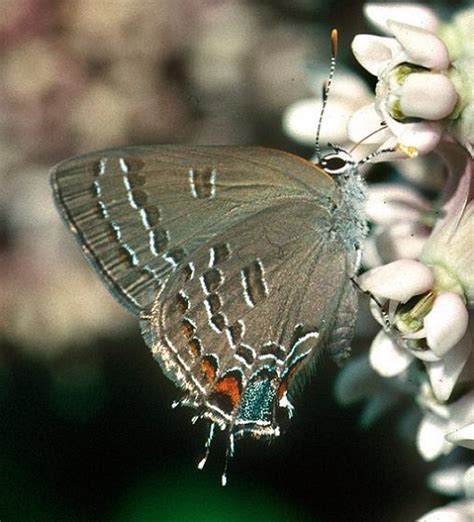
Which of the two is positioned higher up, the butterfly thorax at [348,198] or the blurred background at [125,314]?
the butterfly thorax at [348,198]

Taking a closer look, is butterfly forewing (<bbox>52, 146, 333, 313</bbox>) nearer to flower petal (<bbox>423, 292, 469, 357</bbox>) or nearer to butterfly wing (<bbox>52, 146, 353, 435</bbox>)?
butterfly wing (<bbox>52, 146, 353, 435</bbox>)

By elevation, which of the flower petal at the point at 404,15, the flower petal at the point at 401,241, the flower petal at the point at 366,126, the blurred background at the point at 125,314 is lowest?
the blurred background at the point at 125,314

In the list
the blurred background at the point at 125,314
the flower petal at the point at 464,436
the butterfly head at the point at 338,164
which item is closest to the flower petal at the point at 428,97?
the butterfly head at the point at 338,164

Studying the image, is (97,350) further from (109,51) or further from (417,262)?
(417,262)

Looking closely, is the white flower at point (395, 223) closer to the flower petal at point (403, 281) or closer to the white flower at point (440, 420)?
the flower petal at point (403, 281)

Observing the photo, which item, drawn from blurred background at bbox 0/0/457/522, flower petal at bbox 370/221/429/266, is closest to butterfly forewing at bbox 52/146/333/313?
flower petal at bbox 370/221/429/266

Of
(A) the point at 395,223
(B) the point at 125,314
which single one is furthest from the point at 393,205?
(B) the point at 125,314

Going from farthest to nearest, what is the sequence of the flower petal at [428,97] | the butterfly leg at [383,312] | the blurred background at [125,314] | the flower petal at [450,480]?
the blurred background at [125,314], the flower petal at [450,480], the butterfly leg at [383,312], the flower petal at [428,97]

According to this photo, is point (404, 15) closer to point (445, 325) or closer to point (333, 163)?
point (333, 163)
